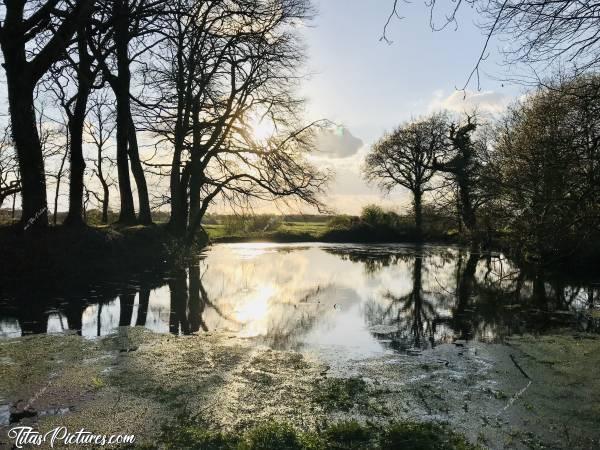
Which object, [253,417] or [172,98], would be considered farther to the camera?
[172,98]

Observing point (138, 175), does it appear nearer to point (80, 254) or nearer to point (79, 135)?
point (79, 135)

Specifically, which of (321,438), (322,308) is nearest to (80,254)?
(322,308)

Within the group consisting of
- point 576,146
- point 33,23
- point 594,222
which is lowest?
point 594,222

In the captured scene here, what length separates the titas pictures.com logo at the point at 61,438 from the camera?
3369 millimetres

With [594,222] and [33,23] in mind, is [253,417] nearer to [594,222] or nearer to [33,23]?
[594,222]

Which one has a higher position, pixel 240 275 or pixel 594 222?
pixel 594 222

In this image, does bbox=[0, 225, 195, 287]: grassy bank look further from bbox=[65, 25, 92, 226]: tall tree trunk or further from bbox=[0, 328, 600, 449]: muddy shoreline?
bbox=[0, 328, 600, 449]: muddy shoreline

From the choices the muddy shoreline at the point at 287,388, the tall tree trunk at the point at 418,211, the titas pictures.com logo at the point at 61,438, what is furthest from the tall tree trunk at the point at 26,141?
the tall tree trunk at the point at 418,211

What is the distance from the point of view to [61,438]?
3.45 metres

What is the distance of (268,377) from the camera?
5.01 m

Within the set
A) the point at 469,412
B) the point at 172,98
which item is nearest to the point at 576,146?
the point at 469,412

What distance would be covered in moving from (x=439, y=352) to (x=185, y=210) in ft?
49.0

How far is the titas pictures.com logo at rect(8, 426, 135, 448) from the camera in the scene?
11.1 feet

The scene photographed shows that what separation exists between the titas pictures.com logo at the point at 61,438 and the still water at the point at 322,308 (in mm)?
3300
